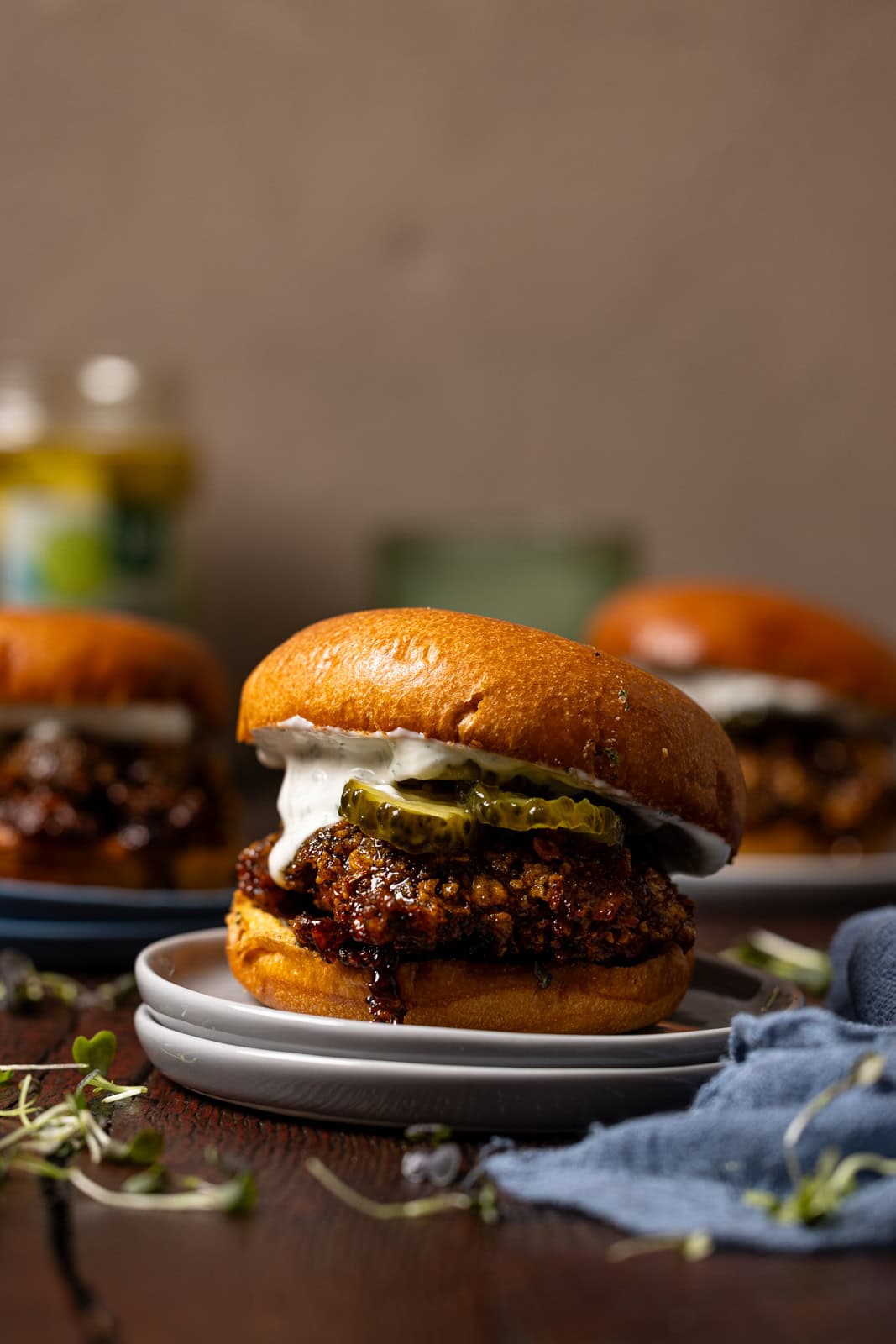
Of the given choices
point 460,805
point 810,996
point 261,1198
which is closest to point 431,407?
point 810,996

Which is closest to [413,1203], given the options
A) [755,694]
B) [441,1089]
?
[441,1089]

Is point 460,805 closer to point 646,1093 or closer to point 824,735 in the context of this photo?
point 646,1093

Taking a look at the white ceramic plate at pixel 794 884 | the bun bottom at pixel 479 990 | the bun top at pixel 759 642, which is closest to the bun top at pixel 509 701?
the bun bottom at pixel 479 990

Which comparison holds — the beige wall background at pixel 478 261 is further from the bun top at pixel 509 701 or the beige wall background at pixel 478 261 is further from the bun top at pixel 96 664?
the bun top at pixel 509 701

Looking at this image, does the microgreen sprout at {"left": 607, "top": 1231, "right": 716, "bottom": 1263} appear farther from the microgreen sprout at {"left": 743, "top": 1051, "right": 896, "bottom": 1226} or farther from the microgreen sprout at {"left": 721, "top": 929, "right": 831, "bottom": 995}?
the microgreen sprout at {"left": 721, "top": 929, "right": 831, "bottom": 995}

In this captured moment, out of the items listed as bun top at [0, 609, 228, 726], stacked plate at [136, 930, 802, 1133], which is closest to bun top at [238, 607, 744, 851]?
stacked plate at [136, 930, 802, 1133]
